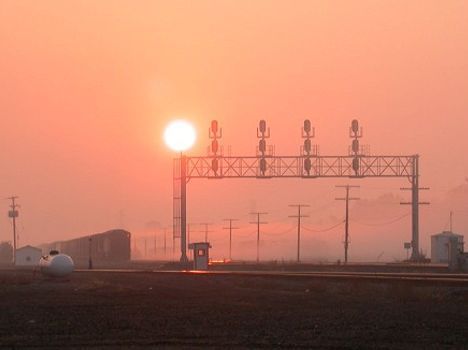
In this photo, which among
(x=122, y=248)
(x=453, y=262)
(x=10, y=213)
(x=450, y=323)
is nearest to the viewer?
(x=450, y=323)

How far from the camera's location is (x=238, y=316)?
1155 inches

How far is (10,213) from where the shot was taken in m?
147

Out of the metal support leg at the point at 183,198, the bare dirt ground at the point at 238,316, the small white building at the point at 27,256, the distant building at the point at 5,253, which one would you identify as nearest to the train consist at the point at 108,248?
the small white building at the point at 27,256

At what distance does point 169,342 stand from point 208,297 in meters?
16.4

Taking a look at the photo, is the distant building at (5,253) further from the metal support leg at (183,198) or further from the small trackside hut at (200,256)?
the small trackside hut at (200,256)

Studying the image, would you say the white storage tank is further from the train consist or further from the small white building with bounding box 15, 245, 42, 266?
the train consist

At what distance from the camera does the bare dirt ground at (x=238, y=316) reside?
22797 mm

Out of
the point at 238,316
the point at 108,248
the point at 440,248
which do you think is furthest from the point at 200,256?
the point at 108,248

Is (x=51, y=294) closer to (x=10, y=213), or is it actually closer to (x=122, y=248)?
(x=122, y=248)

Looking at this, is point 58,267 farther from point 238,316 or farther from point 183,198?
point 238,316

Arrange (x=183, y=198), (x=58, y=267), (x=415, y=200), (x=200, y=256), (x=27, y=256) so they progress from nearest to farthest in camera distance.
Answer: (x=58, y=267) < (x=200, y=256) < (x=183, y=198) < (x=415, y=200) < (x=27, y=256)

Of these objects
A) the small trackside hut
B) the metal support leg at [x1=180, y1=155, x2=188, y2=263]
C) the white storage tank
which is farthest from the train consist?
the white storage tank

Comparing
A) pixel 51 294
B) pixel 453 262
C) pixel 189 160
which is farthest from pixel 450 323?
pixel 189 160

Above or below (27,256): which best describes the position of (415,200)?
above
